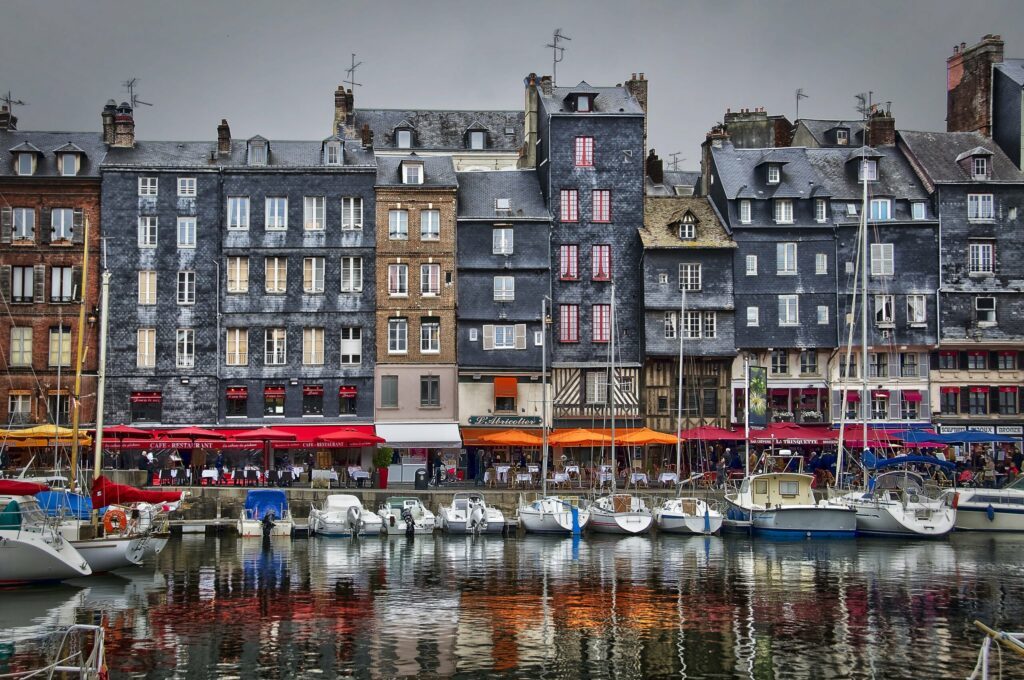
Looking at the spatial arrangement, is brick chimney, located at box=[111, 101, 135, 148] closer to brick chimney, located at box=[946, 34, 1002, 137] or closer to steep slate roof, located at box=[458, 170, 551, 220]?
steep slate roof, located at box=[458, 170, 551, 220]

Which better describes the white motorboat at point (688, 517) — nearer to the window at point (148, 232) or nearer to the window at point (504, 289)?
the window at point (504, 289)

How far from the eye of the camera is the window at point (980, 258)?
72812mm

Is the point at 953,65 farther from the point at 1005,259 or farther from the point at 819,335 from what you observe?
the point at 819,335

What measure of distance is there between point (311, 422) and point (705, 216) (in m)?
24.2

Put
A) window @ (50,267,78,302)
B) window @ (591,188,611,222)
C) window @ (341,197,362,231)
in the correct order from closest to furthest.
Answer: window @ (50,267,78,302), window @ (341,197,362,231), window @ (591,188,611,222)

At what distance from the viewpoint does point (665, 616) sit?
36.4 meters

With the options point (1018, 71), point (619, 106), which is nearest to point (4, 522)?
point (619, 106)

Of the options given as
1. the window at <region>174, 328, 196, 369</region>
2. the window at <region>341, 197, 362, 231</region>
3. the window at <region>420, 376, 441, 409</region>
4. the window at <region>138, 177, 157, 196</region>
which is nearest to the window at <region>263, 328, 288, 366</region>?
the window at <region>174, 328, 196, 369</region>

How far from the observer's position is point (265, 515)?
188 ft

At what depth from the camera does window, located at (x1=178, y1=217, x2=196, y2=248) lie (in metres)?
69.1

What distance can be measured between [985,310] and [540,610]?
4344cm

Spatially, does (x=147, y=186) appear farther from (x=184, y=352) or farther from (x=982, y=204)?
(x=982, y=204)

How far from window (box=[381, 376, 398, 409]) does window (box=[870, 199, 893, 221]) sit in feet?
89.6

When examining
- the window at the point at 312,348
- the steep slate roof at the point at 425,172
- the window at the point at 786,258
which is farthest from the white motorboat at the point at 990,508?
the window at the point at 312,348
